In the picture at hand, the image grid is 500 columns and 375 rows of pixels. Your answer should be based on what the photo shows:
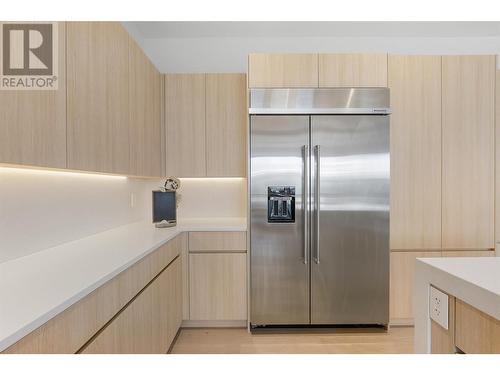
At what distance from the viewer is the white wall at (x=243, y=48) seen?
347 centimetres

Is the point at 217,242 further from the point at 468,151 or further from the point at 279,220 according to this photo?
the point at 468,151

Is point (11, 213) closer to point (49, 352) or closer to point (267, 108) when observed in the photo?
point (49, 352)

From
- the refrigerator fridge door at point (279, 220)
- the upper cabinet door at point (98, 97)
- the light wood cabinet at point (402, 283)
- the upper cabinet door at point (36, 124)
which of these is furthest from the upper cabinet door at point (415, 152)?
the upper cabinet door at point (36, 124)

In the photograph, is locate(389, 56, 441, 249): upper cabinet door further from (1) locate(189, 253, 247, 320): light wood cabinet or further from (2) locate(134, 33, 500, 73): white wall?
(1) locate(189, 253, 247, 320): light wood cabinet

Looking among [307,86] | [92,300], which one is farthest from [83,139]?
[307,86]

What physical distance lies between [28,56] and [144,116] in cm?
126

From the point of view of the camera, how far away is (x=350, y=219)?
2.64m

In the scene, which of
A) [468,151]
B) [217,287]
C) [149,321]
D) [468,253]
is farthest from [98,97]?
[468,253]

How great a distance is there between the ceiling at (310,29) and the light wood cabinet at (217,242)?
201cm

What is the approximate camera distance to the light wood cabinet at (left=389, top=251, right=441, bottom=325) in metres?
2.73

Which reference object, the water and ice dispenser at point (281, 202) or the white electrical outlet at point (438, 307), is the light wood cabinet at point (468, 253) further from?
the white electrical outlet at point (438, 307)

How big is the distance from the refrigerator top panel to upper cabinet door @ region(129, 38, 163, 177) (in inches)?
33.3

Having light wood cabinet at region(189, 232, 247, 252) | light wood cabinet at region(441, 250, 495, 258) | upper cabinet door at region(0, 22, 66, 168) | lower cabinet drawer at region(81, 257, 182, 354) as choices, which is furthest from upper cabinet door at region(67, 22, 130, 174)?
light wood cabinet at region(441, 250, 495, 258)

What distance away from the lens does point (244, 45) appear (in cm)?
349
